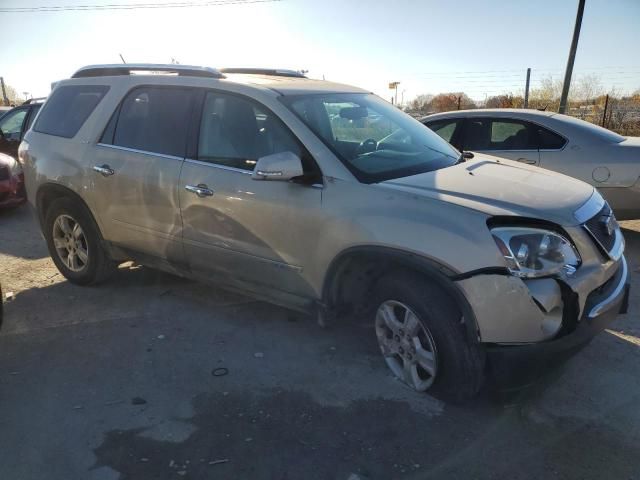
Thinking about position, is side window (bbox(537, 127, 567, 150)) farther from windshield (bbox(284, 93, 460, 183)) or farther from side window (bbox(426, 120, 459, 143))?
windshield (bbox(284, 93, 460, 183))

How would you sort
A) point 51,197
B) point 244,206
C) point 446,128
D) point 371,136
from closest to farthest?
point 244,206, point 371,136, point 51,197, point 446,128

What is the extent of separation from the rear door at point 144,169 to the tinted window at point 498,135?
3885mm

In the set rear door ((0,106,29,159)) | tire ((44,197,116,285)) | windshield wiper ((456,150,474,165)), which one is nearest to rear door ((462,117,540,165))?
windshield wiper ((456,150,474,165))

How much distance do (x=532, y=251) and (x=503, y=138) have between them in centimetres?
409

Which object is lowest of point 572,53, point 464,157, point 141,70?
point 464,157

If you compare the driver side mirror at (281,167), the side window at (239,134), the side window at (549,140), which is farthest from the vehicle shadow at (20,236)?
the side window at (549,140)

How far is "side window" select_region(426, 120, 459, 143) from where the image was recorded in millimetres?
6672

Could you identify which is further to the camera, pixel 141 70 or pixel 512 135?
pixel 512 135

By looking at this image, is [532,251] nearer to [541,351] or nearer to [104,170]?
[541,351]

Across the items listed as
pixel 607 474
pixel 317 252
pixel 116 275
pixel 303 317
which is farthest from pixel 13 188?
pixel 607 474

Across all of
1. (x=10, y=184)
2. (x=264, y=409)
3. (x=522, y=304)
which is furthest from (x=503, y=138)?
(x=10, y=184)

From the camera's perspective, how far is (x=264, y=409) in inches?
119

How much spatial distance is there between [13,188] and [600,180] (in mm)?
7908

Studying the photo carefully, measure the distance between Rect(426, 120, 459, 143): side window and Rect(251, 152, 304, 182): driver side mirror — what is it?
4.00m
